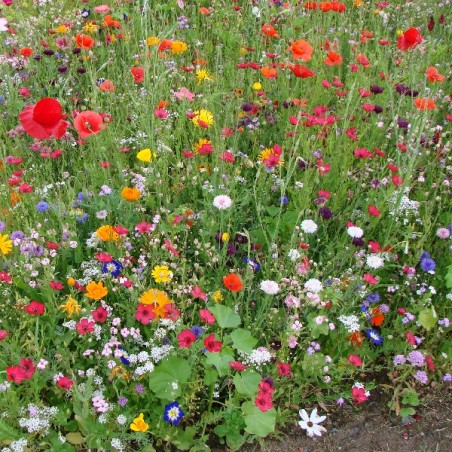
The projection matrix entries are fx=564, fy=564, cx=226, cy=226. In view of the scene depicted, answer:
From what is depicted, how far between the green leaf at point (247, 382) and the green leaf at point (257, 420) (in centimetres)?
6

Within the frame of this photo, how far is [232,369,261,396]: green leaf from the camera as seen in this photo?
1938 mm

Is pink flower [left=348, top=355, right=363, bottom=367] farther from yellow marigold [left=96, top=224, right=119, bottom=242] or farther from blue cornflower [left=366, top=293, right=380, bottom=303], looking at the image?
yellow marigold [left=96, top=224, right=119, bottom=242]

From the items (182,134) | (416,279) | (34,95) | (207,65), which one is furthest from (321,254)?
(34,95)

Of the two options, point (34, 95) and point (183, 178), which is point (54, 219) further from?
point (34, 95)

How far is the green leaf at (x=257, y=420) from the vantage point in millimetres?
1940

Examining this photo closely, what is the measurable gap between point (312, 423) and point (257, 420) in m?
0.27

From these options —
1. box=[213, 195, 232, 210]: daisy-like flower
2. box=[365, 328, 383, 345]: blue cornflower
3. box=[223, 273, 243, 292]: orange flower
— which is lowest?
box=[365, 328, 383, 345]: blue cornflower

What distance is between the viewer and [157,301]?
2025mm

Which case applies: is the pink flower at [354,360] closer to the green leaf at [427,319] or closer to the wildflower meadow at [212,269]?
the wildflower meadow at [212,269]

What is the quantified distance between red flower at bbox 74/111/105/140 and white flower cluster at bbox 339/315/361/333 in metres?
1.26

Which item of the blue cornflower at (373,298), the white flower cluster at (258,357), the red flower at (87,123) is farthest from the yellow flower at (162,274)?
the blue cornflower at (373,298)

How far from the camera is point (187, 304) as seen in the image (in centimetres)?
222

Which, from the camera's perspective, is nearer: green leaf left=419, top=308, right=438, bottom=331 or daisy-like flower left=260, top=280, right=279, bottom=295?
daisy-like flower left=260, top=280, right=279, bottom=295

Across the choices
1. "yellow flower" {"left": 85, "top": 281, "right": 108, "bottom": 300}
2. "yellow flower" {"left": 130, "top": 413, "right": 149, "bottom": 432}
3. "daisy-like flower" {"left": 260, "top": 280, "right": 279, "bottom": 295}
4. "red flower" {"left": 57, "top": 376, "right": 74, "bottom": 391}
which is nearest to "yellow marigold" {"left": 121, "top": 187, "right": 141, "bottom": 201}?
"yellow flower" {"left": 85, "top": 281, "right": 108, "bottom": 300}
